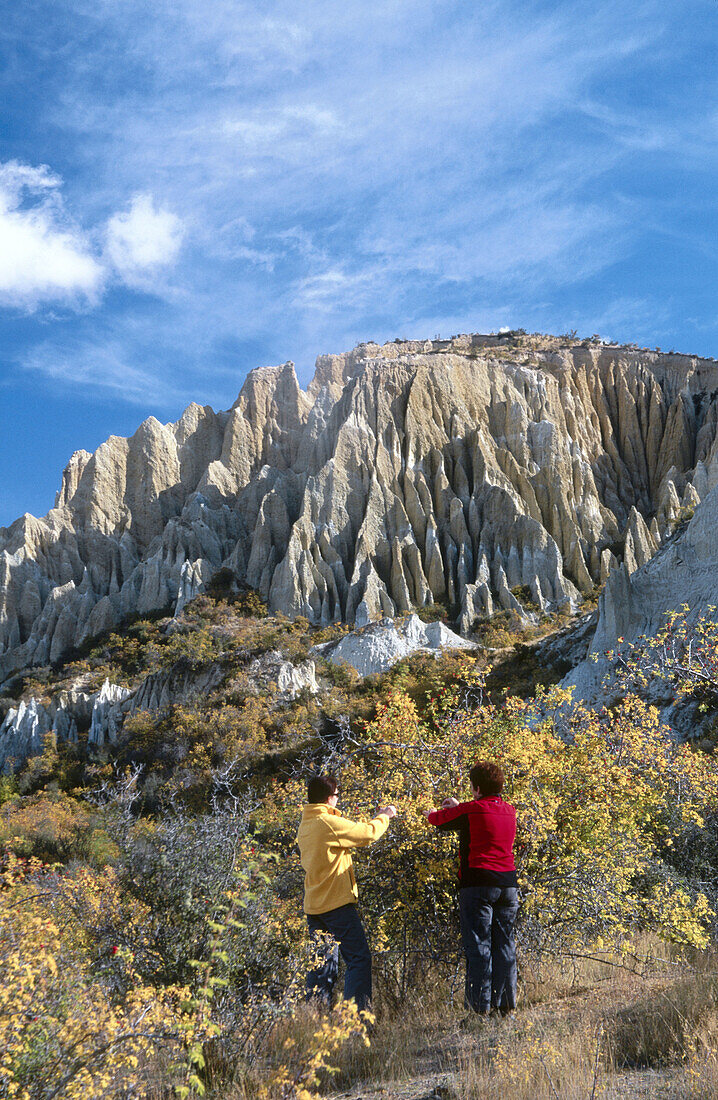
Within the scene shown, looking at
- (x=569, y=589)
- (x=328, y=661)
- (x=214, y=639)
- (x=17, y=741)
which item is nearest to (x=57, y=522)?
(x=17, y=741)

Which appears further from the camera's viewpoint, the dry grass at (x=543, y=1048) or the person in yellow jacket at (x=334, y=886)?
the person in yellow jacket at (x=334, y=886)

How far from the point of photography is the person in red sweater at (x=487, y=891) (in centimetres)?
424

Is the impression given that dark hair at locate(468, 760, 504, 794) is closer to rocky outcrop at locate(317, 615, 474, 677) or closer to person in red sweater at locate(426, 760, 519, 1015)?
person in red sweater at locate(426, 760, 519, 1015)

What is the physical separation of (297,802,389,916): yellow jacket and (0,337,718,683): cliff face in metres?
36.3

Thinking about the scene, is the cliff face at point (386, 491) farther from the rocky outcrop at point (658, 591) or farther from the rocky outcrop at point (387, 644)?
A: the rocky outcrop at point (658, 591)

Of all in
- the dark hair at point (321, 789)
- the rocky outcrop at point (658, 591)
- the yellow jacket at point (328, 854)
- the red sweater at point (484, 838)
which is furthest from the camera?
the rocky outcrop at point (658, 591)

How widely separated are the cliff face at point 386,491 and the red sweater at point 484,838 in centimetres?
3628

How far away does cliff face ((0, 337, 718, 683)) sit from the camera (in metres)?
46.2

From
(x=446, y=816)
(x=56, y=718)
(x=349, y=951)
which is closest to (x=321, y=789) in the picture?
(x=446, y=816)

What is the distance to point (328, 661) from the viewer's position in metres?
32.2

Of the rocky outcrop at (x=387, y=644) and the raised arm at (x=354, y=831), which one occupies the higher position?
the rocky outcrop at (x=387, y=644)

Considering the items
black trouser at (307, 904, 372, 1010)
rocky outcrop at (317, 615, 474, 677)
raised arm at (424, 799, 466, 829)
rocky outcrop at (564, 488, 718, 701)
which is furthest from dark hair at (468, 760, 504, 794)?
rocky outcrop at (317, 615, 474, 677)

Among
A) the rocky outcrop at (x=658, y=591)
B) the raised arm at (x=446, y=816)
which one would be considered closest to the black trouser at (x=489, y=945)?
the raised arm at (x=446, y=816)

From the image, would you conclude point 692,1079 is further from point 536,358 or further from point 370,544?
point 536,358
